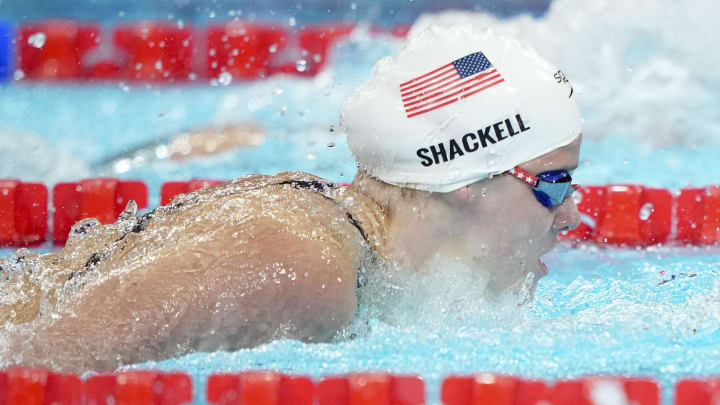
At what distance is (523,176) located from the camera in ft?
6.93

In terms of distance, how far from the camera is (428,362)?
1.94 metres

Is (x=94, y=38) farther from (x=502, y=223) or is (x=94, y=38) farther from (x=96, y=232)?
(x=502, y=223)

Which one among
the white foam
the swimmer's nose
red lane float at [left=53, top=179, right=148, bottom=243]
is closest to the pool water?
the white foam

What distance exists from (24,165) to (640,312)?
10.0 ft

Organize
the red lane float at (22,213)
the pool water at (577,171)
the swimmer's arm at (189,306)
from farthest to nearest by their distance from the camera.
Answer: the red lane float at (22,213)
the pool water at (577,171)
the swimmer's arm at (189,306)

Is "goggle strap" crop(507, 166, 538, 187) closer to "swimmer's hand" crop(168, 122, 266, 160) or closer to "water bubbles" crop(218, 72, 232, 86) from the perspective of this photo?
"swimmer's hand" crop(168, 122, 266, 160)

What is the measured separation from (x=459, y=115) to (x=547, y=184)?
9.4 inches

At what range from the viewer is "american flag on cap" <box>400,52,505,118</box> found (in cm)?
210

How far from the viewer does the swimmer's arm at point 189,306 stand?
1784 mm

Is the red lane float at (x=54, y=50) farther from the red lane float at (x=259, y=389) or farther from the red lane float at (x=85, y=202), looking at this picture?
the red lane float at (x=259, y=389)

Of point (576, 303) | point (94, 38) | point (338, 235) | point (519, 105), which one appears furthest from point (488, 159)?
point (94, 38)

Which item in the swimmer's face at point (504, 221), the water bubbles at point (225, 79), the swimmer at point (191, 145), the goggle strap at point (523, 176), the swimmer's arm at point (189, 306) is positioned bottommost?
the swimmer's arm at point (189, 306)

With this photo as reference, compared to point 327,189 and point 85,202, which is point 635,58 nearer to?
point 85,202

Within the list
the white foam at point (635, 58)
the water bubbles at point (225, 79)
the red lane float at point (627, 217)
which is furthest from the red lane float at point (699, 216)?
the water bubbles at point (225, 79)
